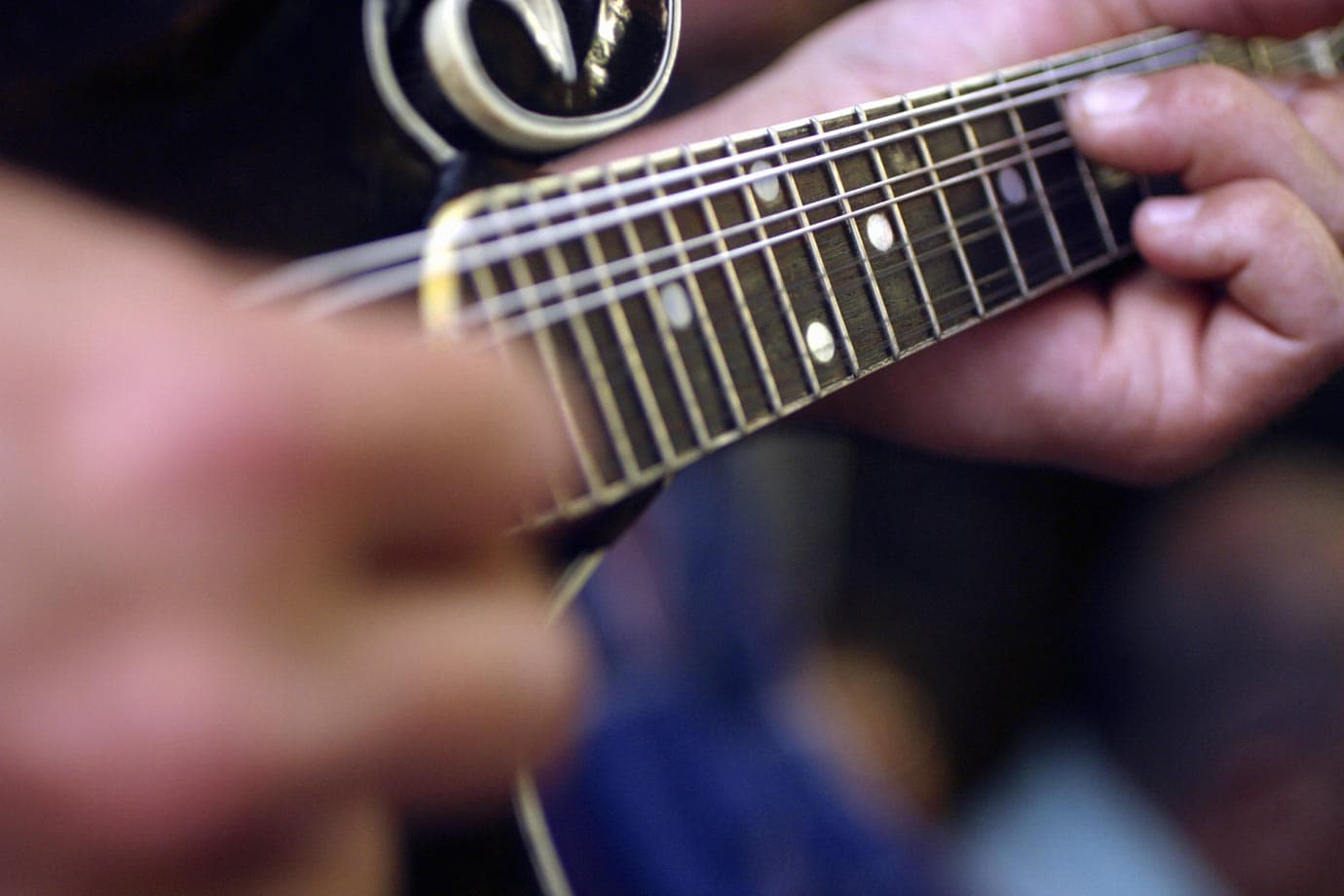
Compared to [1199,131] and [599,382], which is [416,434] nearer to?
[599,382]

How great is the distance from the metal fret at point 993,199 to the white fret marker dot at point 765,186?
0.17 m

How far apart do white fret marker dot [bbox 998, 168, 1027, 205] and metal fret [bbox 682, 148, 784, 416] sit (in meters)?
0.24

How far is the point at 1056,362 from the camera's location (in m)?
0.62

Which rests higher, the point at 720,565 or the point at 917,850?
the point at 720,565

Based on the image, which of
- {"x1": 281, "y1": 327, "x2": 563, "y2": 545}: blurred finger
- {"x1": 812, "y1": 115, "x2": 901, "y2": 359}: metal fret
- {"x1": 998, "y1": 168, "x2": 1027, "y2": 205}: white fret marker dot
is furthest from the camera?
{"x1": 998, "y1": 168, "x2": 1027, "y2": 205}: white fret marker dot

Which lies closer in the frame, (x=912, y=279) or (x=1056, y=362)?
(x=912, y=279)

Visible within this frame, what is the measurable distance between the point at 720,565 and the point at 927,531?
243mm

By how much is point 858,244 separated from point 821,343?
0.06 meters

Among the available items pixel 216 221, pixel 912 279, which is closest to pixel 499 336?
pixel 216 221

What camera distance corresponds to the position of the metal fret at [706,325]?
35cm

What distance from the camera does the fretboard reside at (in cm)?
30

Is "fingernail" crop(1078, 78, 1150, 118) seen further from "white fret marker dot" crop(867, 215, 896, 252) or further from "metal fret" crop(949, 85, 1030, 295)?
"white fret marker dot" crop(867, 215, 896, 252)

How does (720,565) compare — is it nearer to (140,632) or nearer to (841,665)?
(841,665)

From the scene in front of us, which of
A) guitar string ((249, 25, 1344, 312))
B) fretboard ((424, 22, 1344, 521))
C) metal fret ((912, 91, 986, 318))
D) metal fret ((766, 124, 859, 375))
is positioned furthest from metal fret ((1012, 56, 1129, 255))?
guitar string ((249, 25, 1344, 312))
